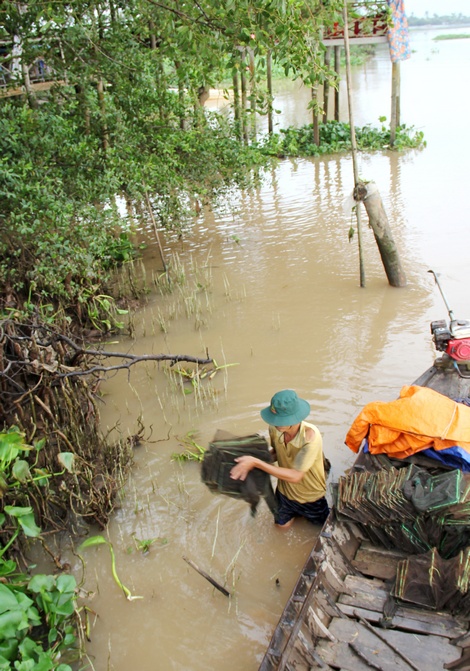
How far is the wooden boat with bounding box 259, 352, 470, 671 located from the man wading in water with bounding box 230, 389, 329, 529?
310mm

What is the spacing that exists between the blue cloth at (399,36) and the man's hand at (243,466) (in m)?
11.7

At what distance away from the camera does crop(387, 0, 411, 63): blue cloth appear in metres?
12.3

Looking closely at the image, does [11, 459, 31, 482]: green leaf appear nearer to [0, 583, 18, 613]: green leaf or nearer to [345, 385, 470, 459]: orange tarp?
[0, 583, 18, 613]: green leaf

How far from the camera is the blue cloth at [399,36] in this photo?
12.3 m

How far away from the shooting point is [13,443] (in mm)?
3387

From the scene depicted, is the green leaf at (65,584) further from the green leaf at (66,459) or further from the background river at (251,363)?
the green leaf at (66,459)

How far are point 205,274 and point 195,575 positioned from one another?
16.3 ft

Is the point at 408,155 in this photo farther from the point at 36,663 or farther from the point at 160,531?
the point at 36,663

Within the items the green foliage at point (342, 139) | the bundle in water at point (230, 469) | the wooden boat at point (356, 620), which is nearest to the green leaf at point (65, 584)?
the bundle in water at point (230, 469)

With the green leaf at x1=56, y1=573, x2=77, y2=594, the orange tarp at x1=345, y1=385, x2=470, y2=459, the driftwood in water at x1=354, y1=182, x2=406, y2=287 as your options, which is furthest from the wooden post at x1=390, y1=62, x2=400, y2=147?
the green leaf at x1=56, y1=573, x2=77, y2=594

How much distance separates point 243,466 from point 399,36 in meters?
12.1

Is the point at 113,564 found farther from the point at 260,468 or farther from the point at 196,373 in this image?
the point at 196,373

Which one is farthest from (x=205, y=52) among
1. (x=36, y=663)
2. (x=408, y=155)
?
(x=408, y=155)

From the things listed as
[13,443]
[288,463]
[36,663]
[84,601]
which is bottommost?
[84,601]
